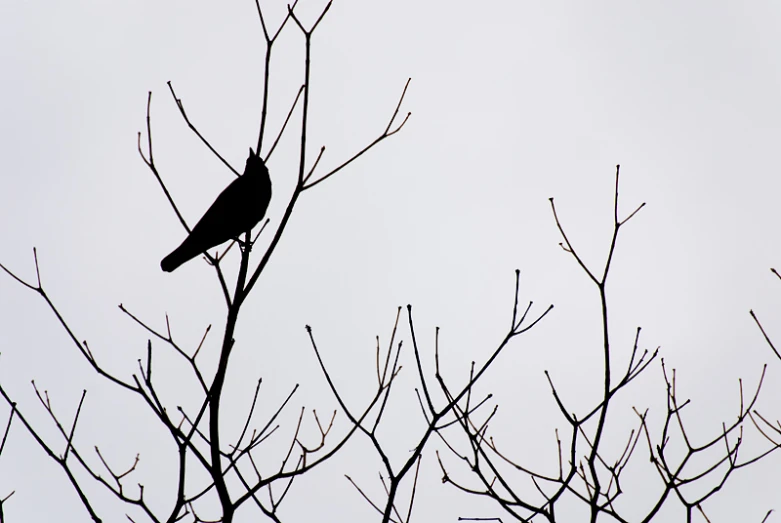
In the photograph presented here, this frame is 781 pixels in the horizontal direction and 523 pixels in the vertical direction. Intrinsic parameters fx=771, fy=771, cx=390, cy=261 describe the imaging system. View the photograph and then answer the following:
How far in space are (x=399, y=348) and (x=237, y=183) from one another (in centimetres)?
329

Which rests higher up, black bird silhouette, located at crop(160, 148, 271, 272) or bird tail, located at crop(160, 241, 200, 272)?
black bird silhouette, located at crop(160, 148, 271, 272)

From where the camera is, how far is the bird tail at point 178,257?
19.0 feet

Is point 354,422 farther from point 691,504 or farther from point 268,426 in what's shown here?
point 691,504

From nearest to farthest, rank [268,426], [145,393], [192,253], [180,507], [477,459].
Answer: [180,507]
[145,393]
[477,459]
[268,426]
[192,253]

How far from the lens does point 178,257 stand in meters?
5.88

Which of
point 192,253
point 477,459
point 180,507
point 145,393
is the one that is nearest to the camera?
point 180,507

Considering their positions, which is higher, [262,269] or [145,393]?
[262,269]

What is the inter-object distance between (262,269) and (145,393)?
635 mm

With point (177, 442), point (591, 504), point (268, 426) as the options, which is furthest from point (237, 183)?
point (591, 504)

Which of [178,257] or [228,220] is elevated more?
[228,220]

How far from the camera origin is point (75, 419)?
3182mm

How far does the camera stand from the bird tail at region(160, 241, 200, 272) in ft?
19.0

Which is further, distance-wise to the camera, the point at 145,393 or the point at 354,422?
the point at 354,422

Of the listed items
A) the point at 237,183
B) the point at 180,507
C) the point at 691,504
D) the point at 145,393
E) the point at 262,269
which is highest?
the point at 237,183
